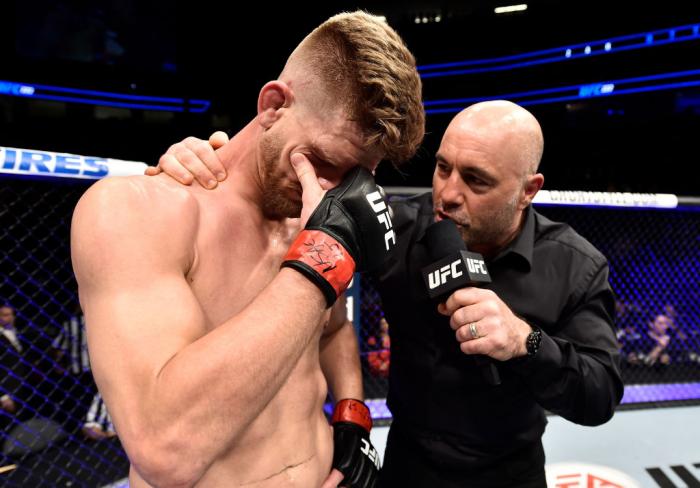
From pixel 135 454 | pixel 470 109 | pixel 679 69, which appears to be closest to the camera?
pixel 135 454

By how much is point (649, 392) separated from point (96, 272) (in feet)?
9.90

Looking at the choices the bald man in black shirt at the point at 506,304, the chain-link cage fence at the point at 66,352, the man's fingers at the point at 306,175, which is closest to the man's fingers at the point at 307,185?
the man's fingers at the point at 306,175

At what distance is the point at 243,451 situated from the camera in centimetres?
90

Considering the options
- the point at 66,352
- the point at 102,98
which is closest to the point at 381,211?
the point at 66,352

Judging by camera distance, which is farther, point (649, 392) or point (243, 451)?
point (649, 392)

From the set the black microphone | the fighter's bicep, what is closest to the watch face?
the black microphone

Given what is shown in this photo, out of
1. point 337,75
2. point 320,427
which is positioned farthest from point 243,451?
point 337,75

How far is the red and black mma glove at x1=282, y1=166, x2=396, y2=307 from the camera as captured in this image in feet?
2.38

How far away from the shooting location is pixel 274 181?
92 cm

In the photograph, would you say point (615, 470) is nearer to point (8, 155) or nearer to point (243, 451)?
point (243, 451)

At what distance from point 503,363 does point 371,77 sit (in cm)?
78

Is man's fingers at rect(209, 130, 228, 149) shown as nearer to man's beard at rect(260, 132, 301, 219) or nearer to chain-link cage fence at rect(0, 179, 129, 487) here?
man's beard at rect(260, 132, 301, 219)

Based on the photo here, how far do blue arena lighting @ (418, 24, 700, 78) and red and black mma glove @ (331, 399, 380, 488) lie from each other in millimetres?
7117

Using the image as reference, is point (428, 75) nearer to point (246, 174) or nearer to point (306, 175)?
point (246, 174)
